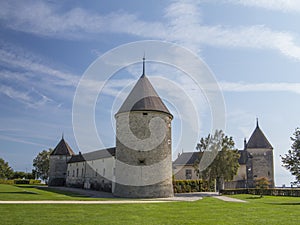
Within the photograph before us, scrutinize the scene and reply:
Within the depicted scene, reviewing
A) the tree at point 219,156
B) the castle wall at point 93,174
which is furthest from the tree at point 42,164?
the tree at point 219,156

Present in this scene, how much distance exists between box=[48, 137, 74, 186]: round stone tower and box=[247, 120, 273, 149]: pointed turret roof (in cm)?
2855

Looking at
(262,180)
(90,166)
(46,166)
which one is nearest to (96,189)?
(90,166)

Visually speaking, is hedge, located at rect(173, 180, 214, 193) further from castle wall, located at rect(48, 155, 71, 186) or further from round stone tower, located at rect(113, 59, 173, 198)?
castle wall, located at rect(48, 155, 71, 186)

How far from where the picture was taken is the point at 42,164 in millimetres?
65938

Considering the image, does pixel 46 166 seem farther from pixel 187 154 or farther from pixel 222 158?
pixel 222 158

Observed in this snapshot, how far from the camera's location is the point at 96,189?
3538 cm

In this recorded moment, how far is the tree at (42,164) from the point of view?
65.4 m

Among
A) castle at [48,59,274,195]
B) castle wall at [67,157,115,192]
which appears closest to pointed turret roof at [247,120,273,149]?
castle wall at [67,157,115,192]

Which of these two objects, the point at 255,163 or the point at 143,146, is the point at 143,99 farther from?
the point at 255,163

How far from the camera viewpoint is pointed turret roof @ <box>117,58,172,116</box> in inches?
1048

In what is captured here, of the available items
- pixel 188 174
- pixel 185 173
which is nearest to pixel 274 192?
pixel 188 174

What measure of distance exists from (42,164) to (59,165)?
16775 mm

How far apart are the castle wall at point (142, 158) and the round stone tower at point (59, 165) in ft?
87.8

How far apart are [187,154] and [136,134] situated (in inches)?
1296
